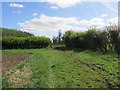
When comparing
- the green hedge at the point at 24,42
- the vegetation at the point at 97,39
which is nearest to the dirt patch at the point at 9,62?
the vegetation at the point at 97,39

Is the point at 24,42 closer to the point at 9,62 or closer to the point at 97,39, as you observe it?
the point at 97,39

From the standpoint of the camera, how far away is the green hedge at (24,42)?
72.5 ft

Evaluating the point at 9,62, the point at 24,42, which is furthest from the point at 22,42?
the point at 9,62

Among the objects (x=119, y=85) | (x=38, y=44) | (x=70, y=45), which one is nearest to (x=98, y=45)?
(x=70, y=45)

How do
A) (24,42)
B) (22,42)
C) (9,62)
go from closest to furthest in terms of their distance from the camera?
(9,62) < (22,42) < (24,42)

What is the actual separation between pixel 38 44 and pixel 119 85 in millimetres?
21743

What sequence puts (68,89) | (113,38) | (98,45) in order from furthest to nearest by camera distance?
(98,45) → (113,38) → (68,89)

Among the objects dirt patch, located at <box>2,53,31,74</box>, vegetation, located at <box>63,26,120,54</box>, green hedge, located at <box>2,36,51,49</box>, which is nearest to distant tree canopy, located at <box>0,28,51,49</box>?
green hedge, located at <box>2,36,51,49</box>

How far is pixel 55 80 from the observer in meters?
4.55

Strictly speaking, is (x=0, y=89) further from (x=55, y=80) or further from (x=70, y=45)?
(x=70, y=45)

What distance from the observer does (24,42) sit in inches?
914

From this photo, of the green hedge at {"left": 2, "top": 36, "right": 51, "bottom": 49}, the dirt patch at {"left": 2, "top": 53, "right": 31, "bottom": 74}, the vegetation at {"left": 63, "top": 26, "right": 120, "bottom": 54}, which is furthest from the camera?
the green hedge at {"left": 2, "top": 36, "right": 51, "bottom": 49}

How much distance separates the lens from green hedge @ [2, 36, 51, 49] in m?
22.1

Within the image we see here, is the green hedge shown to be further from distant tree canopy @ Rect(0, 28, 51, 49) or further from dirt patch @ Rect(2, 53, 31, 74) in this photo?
dirt patch @ Rect(2, 53, 31, 74)
